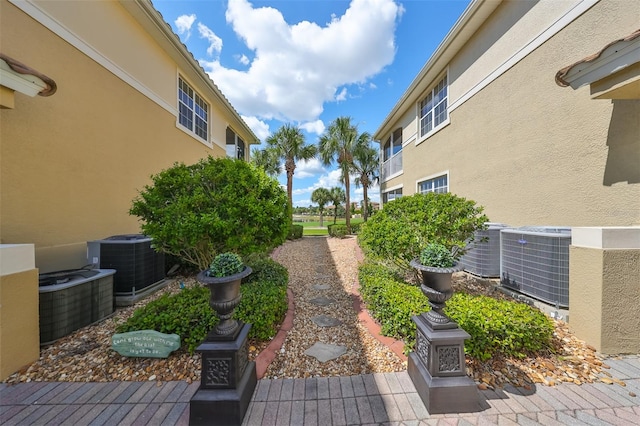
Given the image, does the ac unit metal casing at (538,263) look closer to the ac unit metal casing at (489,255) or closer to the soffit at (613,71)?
the ac unit metal casing at (489,255)

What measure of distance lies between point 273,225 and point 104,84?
545cm

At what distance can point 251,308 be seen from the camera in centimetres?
320

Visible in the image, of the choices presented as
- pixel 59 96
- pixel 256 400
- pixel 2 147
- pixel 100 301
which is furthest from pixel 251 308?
pixel 59 96

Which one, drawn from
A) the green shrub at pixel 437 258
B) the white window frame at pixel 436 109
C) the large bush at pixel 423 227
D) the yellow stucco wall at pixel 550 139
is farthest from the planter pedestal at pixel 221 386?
the white window frame at pixel 436 109

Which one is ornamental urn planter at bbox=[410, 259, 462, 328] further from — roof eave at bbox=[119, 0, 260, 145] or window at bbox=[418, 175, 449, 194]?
roof eave at bbox=[119, 0, 260, 145]

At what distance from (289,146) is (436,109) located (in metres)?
9.36

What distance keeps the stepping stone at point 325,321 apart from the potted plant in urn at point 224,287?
183cm

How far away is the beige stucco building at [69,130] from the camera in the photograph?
2.91 meters

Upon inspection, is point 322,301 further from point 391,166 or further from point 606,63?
point 391,166

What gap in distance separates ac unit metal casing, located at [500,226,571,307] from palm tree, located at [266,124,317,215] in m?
12.5

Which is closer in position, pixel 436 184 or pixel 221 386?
pixel 221 386

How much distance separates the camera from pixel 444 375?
2133mm

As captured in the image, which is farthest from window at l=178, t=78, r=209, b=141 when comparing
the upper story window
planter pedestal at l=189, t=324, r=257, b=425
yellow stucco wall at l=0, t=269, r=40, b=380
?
the upper story window

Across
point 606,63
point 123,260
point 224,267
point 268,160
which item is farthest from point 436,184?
point 268,160
